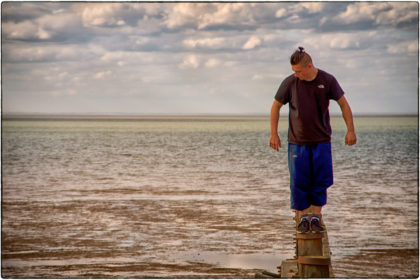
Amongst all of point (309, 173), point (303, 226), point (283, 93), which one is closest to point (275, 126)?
point (283, 93)

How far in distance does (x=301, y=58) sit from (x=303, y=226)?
1.48 meters

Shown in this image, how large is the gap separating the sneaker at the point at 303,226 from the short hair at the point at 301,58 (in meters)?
1.38

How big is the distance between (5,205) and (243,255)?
8.61 meters

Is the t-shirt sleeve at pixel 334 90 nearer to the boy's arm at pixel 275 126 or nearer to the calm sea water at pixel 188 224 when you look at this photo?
the boy's arm at pixel 275 126

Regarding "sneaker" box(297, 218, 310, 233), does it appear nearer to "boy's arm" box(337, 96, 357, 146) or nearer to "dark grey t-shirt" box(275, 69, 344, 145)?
"dark grey t-shirt" box(275, 69, 344, 145)

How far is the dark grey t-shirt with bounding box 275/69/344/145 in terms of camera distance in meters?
5.30

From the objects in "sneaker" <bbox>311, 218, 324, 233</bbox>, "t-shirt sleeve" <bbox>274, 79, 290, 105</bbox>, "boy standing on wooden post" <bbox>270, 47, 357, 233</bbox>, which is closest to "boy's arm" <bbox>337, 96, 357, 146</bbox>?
"boy standing on wooden post" <bbox>270, 47, 357, 233</bbox>

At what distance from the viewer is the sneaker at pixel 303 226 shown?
5.30 metres

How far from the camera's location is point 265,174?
1053 inches

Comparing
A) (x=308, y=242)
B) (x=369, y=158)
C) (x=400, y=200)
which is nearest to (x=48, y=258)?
(x=308, y=242)

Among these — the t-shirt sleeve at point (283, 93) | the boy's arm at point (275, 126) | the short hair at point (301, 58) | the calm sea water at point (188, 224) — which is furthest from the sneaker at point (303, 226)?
the calm sea water at point (188, 224)

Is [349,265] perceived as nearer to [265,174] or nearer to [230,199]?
[230,199]

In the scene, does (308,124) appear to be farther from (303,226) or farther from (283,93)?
(303,226)

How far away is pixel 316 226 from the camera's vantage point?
5328 mm
